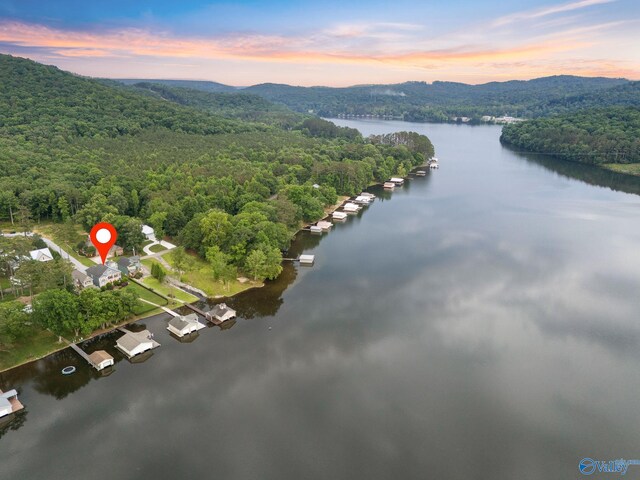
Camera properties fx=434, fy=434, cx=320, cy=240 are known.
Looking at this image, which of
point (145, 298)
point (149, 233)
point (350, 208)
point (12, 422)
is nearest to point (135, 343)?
point (145, 298)

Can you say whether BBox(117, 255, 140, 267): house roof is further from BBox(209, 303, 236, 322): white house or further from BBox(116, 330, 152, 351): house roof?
BBox(209, 303, 236, 322): white house

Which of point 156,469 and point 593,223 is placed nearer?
point 156,469

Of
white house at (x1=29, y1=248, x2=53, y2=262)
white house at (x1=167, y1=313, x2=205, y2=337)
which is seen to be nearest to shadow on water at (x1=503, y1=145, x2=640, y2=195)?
white house at (x1=167, y1=313, x2=205, y2=337)

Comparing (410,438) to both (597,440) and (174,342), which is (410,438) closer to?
(597,440)

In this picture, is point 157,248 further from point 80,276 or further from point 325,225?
point 325,225

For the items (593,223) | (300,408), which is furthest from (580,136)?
(300,408)

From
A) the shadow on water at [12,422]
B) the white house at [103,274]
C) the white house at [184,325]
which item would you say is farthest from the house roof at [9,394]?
the white house at [103,274]

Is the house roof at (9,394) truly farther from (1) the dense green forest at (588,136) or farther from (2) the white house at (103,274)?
(1) the dense green forest at (588,136)
